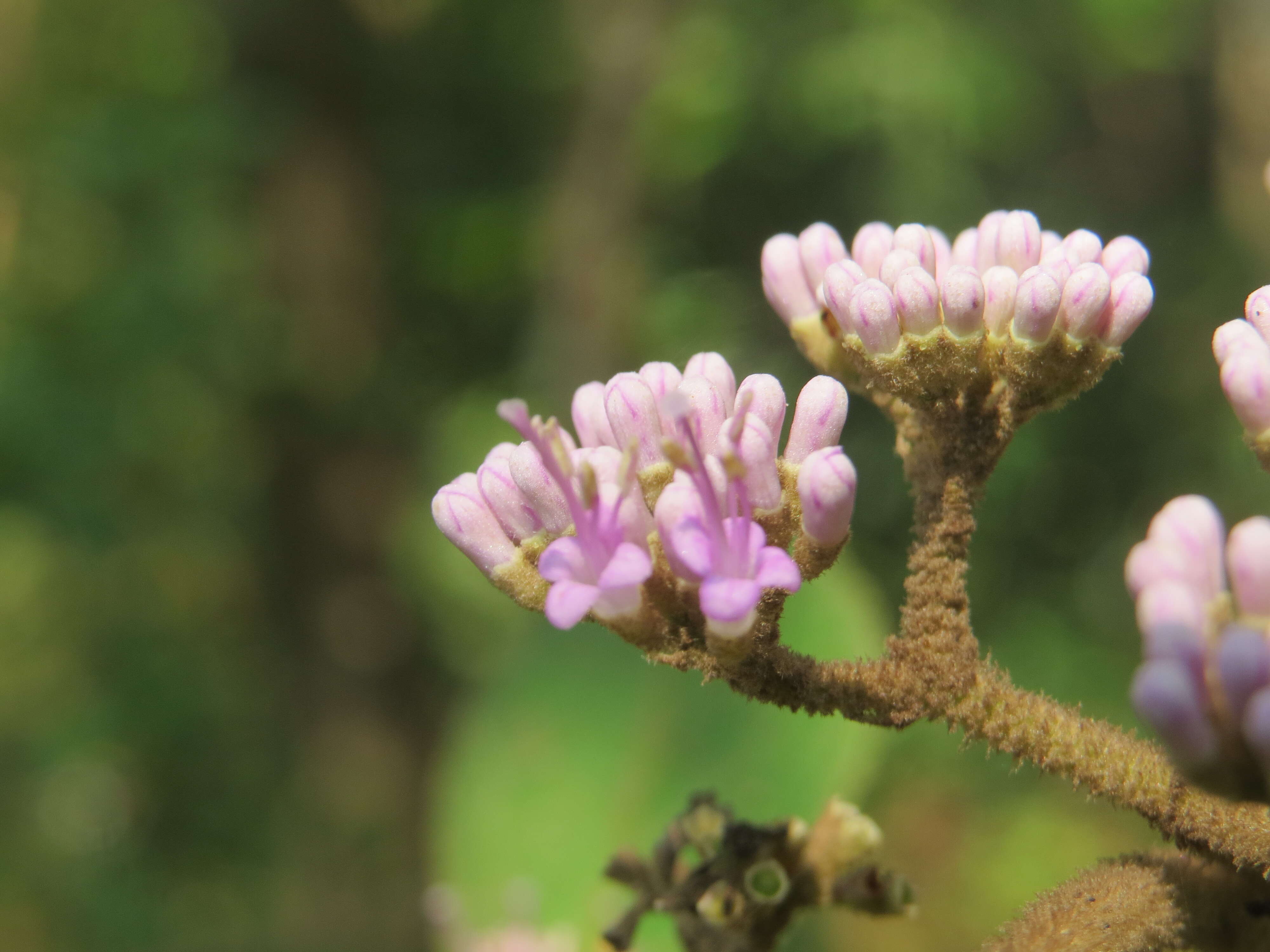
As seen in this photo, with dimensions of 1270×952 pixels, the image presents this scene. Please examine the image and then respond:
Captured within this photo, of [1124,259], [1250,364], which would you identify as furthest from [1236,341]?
[1124,259]

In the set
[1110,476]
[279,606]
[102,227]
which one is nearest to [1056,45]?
[1110,476]

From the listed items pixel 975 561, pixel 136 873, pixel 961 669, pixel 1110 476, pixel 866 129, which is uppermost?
pixel 866 129

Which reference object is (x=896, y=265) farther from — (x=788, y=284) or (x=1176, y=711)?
(x=1176, y=711)

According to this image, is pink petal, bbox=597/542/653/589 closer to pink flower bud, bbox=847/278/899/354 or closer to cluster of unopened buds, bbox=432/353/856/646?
cluster of unopened buds, bbox=432/353/856/646

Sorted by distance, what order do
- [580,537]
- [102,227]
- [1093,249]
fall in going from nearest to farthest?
[580,537]
[1093,249]
[102,227]

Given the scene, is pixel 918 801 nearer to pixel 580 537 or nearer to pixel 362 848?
pixel 362 848

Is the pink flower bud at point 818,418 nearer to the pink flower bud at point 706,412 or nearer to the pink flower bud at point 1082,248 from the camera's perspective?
the pink flower bud at point 706,412
